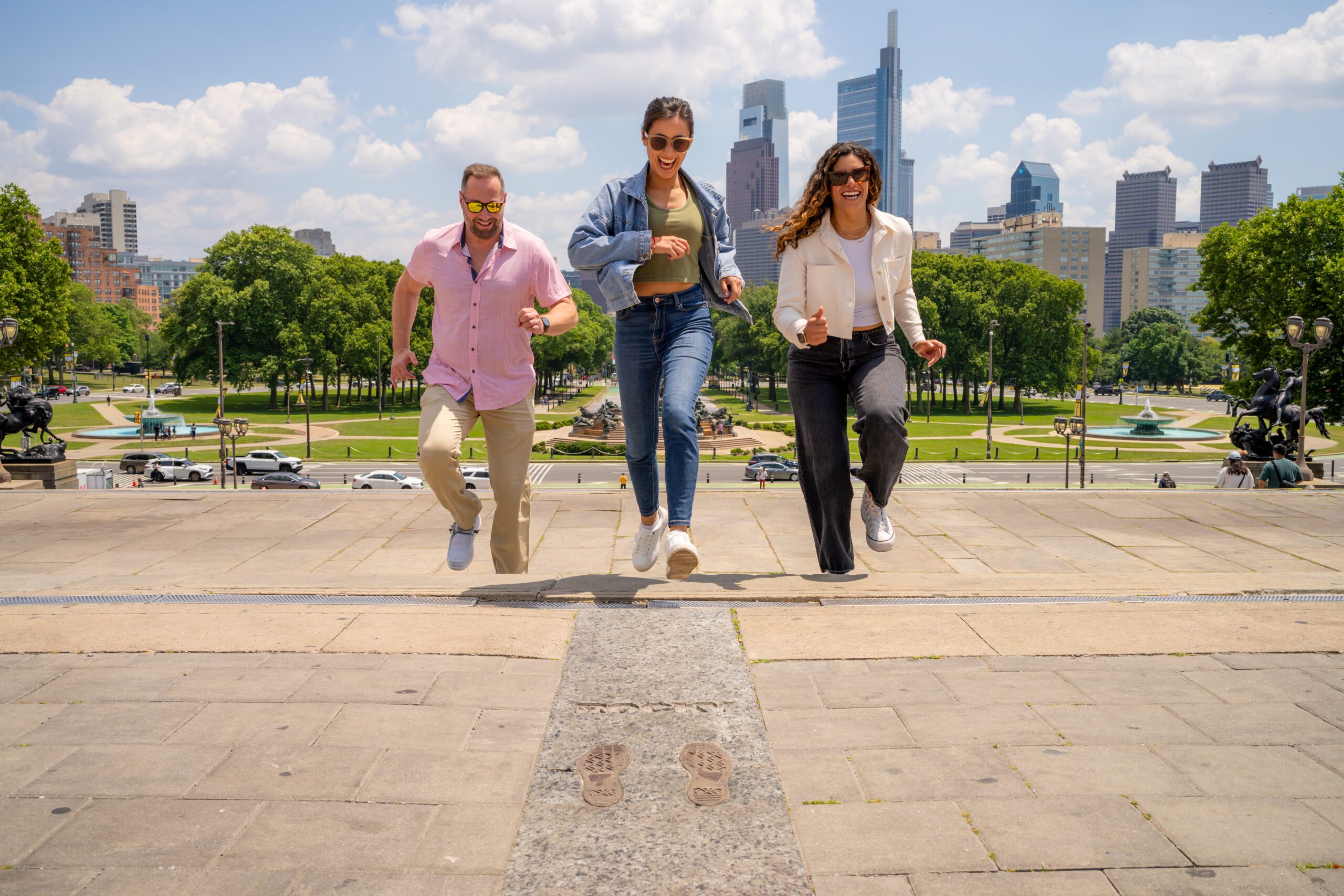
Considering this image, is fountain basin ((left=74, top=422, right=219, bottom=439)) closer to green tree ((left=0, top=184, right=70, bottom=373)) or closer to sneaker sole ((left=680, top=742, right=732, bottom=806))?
green tree ((left=0, top=184, right=70, bottom=373))

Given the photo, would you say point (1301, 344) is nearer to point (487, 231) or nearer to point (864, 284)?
point (864, 284)

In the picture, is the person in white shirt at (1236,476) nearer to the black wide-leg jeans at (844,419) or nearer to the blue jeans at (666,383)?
the black wide-leg jeans at (844,419)

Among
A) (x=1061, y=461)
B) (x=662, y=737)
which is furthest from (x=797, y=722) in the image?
(x=1061, y=461)

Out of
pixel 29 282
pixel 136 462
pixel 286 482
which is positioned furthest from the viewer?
pixel 29 282

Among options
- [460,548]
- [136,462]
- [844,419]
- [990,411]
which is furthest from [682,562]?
[990,411]

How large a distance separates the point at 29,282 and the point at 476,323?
4652 cm

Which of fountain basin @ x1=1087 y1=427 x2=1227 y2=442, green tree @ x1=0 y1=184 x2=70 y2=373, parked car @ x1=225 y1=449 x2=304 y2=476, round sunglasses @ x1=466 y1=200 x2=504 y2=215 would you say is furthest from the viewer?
fountain basin @ x1=1087 y1=427 x2=1227 y2=442

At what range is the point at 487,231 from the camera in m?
5.32

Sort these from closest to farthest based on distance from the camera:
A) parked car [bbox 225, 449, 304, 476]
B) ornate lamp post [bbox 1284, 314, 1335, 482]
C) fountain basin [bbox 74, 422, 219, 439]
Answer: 1. ornate lamp post [bbox 1284, 314, 1335, 482]
2. parked car [bbox 225, 449, 304, 476]
3. fountain basin [bbox 74, 422, 219, 439]

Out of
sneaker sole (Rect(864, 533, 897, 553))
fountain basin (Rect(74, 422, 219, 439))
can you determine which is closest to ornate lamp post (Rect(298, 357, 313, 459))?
fountain basin (Rect(74, 422, 219, 439))

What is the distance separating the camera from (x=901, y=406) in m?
5.38

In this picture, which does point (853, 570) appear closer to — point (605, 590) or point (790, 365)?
point (790, 365)

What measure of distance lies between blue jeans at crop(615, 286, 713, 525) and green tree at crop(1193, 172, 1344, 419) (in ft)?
123

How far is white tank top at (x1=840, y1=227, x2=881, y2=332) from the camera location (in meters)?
5.61
